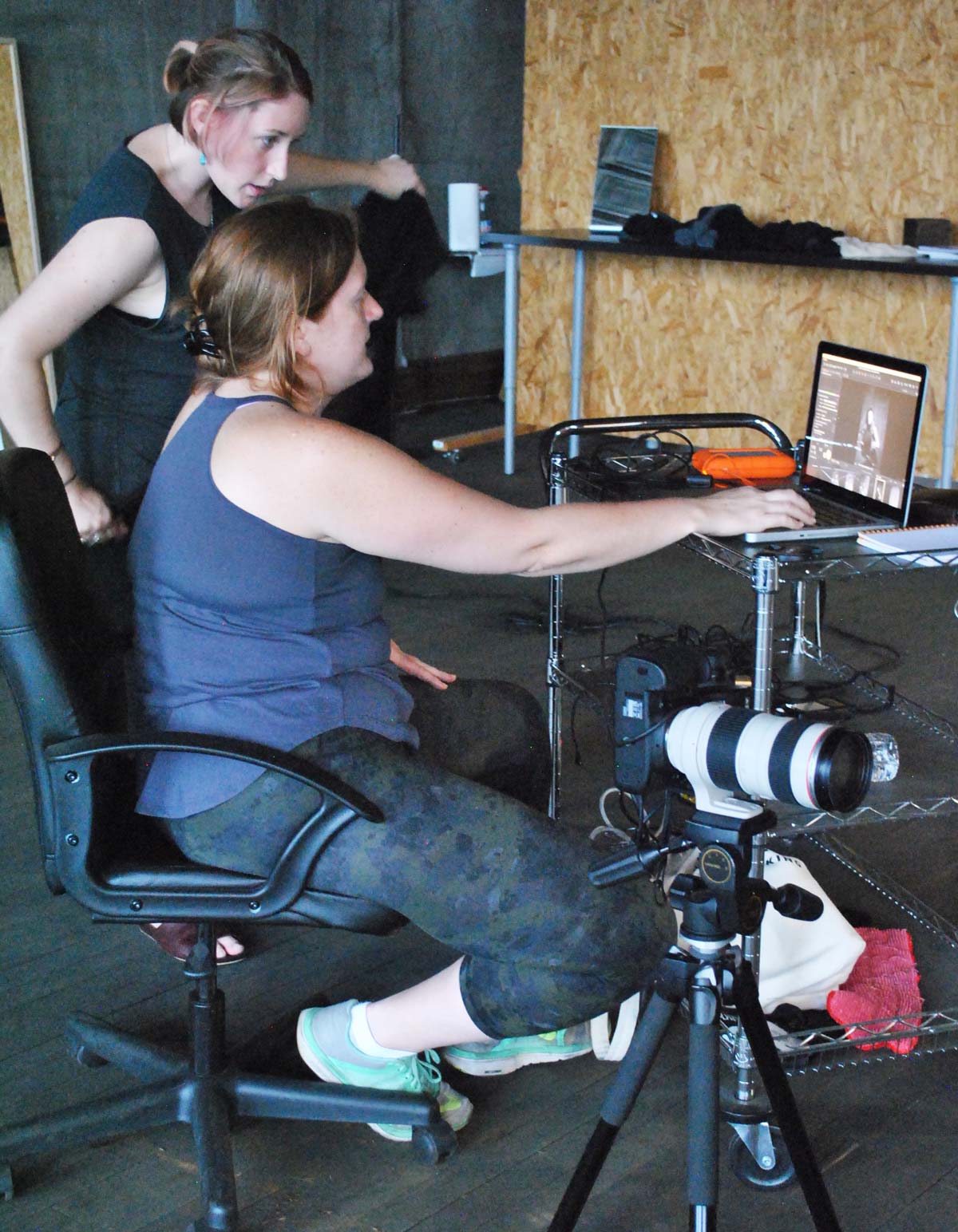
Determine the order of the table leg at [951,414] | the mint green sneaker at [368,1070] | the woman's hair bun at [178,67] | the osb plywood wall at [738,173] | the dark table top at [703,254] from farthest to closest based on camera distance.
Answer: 1. the osb plywood wall at [738,173]
2. the table leg at [951,414]
3. the dark table top at [703,254]
4. the woman's hair bun at [178,67]
5. the mint green sneaker at [368,1070]

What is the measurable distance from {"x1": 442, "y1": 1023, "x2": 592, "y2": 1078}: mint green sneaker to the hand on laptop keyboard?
705mm

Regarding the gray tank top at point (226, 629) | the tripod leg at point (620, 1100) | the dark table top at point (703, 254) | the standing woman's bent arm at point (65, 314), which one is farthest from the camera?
the dark table top at point (703, 254)

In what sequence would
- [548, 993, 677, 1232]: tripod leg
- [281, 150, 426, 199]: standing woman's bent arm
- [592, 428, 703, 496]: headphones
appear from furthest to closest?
[281, 150, 426, 199]: standing woman's bent arm
[592, 428, 703, 496]: headphones
[548, 993, 677, 1232]: tripod leg

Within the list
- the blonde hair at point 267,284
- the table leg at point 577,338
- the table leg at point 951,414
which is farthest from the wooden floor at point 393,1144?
the table leg at point 577,338

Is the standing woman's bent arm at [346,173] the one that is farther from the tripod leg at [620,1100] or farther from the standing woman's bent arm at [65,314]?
the tripod leg at [620,1100]

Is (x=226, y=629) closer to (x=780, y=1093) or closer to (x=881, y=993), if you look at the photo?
(x=780, y=1093)

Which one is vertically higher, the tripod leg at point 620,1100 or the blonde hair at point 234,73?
the blonde hair at point 234,73

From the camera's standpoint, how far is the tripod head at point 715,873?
124 cm

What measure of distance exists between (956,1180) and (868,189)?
3891mm

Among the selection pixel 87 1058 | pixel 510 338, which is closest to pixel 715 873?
pixel 87 1058

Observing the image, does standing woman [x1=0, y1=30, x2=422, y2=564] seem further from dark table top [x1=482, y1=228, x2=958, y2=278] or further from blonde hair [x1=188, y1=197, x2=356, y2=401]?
dark table top [x1=482, y1=228, x2=958, y2=278]

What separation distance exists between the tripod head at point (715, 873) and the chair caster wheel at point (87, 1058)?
93 cm

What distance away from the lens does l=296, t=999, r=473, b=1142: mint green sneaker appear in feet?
5.58

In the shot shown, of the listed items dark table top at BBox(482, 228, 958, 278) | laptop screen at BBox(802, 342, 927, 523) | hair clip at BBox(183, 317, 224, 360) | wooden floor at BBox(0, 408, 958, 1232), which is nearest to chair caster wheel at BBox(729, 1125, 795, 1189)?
wooden floor at BBox(0, 408, 958, 1232)
